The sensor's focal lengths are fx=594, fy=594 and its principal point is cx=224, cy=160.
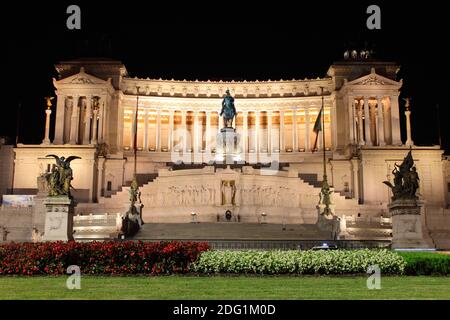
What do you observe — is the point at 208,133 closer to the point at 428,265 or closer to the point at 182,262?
the point at 182,262

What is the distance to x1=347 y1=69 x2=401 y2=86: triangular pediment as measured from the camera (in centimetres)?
9288

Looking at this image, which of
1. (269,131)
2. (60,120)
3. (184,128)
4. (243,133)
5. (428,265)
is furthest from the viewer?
(184,128)

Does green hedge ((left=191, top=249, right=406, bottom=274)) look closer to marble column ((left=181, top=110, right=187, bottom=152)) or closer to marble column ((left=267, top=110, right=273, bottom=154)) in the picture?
marble column ((left=267, top=110, right=273, bottom=154))

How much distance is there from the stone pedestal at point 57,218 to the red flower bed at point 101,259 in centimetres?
1005

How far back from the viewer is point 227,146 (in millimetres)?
75875

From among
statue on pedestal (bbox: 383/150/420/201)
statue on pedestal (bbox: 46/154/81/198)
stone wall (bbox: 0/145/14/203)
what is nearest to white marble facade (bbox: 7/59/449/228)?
stone wall (bbox: 0/145/14/203)

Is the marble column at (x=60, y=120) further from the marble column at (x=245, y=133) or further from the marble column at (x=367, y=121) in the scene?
the marble column at (x=367, y=121)

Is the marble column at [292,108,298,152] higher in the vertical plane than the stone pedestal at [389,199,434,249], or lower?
higher

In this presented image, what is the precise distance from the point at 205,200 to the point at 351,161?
90.0 ft

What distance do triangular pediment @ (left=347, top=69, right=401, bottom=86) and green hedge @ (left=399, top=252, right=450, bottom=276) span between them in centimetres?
6944

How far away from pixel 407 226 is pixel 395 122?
58.8 m

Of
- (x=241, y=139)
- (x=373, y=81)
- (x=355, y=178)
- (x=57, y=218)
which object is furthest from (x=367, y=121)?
(x=57, y=218)
